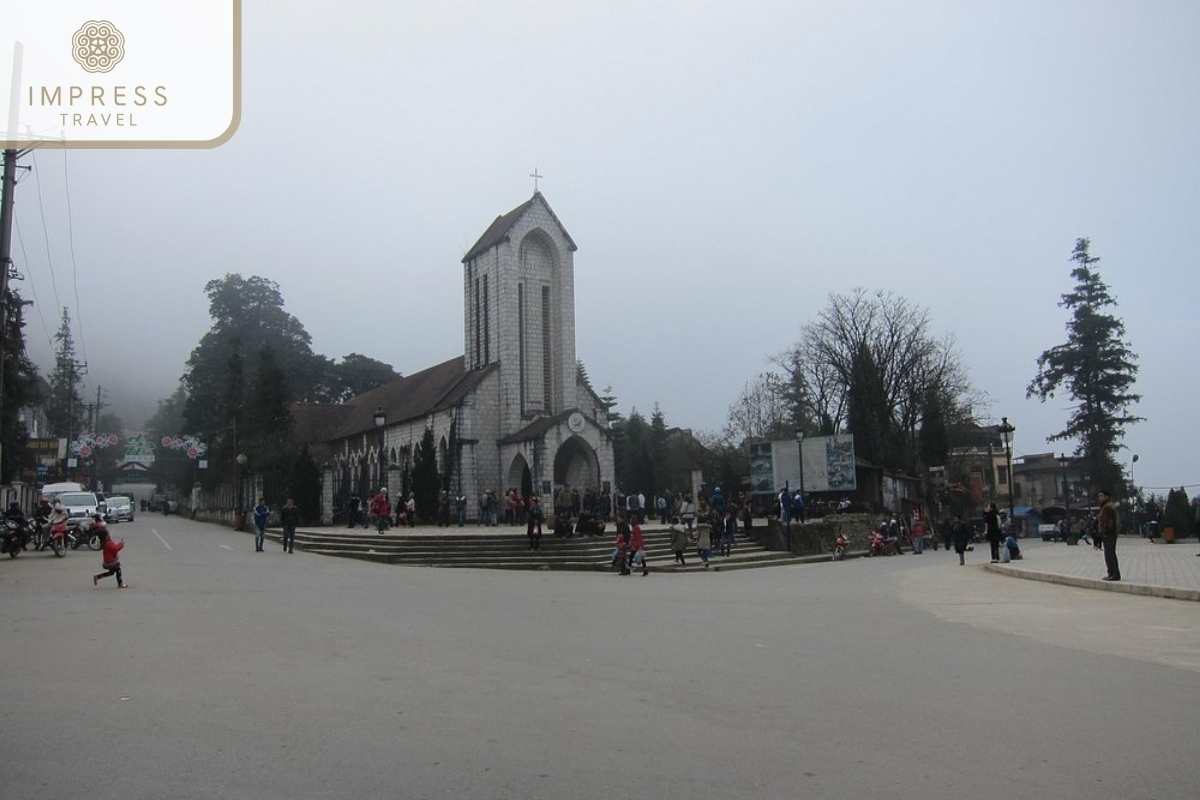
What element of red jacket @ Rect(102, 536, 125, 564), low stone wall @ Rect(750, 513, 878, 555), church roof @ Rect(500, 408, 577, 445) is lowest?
low stone wall @ Rect(750, 513, 878, 555)

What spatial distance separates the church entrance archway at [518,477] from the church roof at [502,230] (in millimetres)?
10593

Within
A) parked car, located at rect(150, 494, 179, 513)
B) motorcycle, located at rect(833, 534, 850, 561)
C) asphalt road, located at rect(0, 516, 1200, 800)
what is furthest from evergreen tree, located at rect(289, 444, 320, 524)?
parked car, located at rect(150, 494, 179, 513)

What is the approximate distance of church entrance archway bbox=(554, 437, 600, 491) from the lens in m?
42.7

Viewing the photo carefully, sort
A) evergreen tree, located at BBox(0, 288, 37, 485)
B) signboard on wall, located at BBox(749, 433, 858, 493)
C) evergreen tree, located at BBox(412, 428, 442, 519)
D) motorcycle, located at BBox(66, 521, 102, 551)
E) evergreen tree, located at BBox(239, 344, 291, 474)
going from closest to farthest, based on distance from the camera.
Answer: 1. motorcycle, located at BBox(66, 521, 102, 551)
2. evergreen tree, located at BBox(0, 288, 37, 485)
3. signboard on wall, located at BBox(749, 433, 858, 493)
4. evergreen tree, located at BBox(412, 428, 442, 519)
5. evergreen tree, located at BBox(239, 344, 291, 474)

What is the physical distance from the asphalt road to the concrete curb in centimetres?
54

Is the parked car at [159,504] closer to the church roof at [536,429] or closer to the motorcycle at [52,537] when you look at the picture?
the church roof at [536,429]

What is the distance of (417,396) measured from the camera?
53.1 m

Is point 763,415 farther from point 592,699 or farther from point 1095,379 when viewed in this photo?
point 592,699

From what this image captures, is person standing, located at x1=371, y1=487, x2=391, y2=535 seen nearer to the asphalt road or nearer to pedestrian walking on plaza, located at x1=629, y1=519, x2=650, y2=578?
pedestrian walking on plaza, located at x1=629, y1=519, x2=650, y2=578

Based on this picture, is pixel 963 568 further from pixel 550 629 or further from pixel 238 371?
pixel 238 371

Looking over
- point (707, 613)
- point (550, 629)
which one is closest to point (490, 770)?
point (550, 629)

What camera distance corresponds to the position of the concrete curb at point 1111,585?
48.0 ft

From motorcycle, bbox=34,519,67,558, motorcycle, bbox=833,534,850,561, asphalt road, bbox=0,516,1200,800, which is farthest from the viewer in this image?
motorcycle, bbox=833,534,850,561

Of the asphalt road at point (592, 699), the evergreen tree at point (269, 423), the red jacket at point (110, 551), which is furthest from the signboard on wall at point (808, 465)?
the red jacket at point (110, 551)
